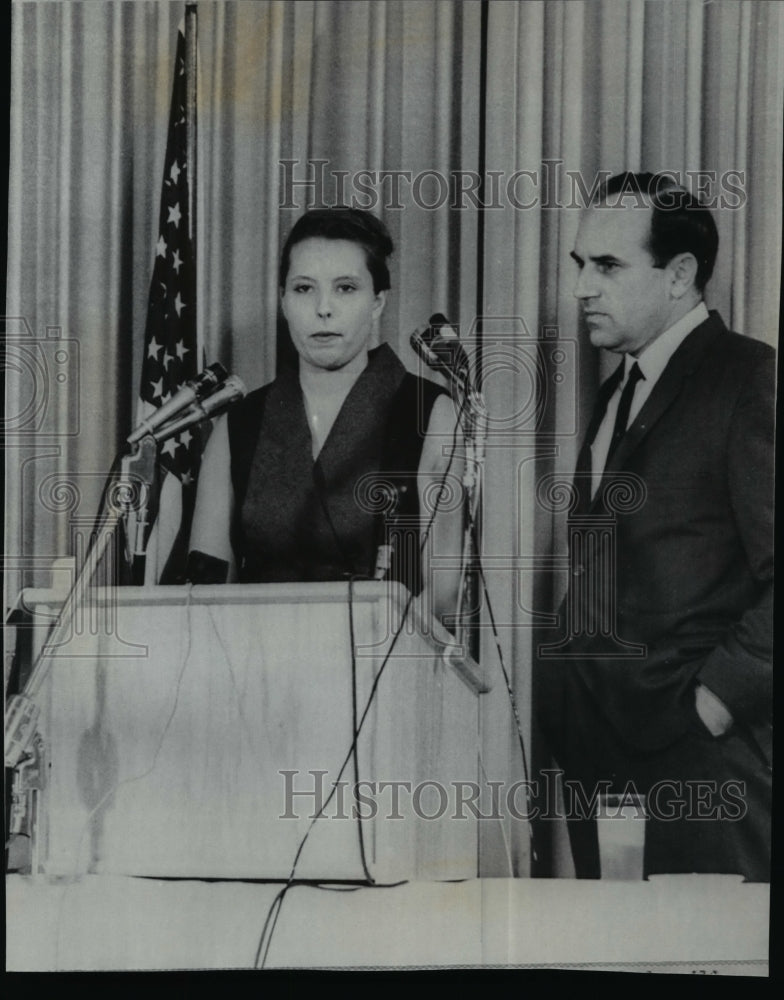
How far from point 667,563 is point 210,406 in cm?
146

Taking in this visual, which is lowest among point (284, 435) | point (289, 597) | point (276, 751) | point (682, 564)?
point (276, 751)

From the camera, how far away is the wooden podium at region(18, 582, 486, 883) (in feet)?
12.9

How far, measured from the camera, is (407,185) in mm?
3949

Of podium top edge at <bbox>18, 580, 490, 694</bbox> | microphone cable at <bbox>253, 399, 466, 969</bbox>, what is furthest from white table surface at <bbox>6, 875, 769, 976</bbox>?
podium top edge at <bbox>18, 580, 490, 694</bbox>

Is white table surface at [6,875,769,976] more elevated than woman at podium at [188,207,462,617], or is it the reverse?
woman at podium at [188,207,462,617]

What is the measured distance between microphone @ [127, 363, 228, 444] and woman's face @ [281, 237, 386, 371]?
26 centimetres

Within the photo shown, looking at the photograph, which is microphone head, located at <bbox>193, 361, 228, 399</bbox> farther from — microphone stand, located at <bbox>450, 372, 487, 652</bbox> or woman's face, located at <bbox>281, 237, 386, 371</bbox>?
microphone stand, located at <bbox>450, 372, 487, 652</bbox>

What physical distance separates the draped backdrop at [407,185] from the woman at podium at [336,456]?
0.27ft

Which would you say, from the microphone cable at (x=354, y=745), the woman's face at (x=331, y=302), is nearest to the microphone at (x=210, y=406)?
the woman's face at (x=331, y=302)

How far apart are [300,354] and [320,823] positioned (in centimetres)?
142

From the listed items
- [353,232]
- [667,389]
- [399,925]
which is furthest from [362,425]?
[399,925]

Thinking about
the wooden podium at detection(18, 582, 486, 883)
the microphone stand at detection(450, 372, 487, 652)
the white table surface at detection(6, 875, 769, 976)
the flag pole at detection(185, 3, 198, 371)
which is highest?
the flag pole at detection(185, 3, 198, 371)

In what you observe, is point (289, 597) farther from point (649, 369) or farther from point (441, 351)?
point (649, 369)

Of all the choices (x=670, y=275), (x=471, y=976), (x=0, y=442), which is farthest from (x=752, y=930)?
(x=0, y=442)
